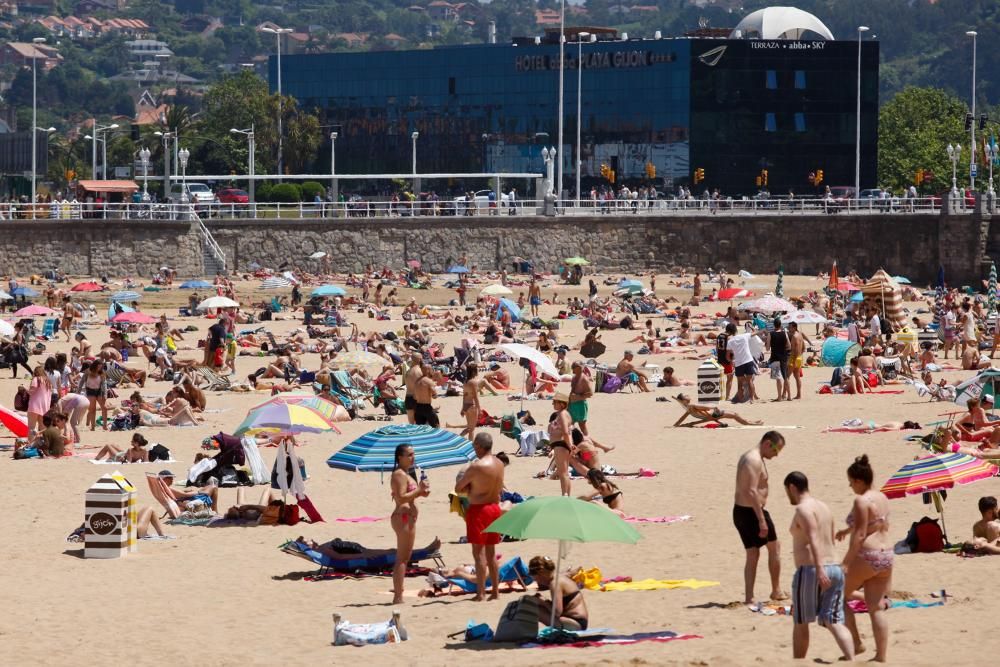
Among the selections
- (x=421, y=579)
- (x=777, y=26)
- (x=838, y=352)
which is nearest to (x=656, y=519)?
(x=421, y=579)

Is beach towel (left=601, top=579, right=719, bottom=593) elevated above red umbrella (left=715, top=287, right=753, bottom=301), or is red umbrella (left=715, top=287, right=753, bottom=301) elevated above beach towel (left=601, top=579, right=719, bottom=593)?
red umbrella (left=715, top=287, right=753, bottom=301)

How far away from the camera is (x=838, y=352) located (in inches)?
1101

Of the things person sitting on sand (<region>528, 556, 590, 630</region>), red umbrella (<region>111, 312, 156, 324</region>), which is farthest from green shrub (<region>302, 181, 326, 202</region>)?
person sitting on sand (<region>528, 556, 590, 630</region>)

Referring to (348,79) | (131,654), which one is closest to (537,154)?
(348,79)

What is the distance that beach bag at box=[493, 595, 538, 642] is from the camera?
1073cm

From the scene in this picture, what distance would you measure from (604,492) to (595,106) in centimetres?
6304

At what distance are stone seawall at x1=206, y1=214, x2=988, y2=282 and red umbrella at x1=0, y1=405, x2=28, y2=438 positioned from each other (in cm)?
3218

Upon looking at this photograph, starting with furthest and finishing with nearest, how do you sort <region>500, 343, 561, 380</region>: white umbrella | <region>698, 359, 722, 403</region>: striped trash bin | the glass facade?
Result: the glass facade → <region>698, 359, 722, 403</region>: striped trash bin → <region>500, 343, 561, 380</region>: white umbrella

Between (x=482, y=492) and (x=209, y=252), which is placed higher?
(x=209, y=252)

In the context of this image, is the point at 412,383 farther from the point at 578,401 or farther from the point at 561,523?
the point at 561,523

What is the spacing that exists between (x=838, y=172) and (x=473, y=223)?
1009 inches

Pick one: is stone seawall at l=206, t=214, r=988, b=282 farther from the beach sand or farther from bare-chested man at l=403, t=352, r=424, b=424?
bare-chested man at l=403, t=352, r=424, b=424

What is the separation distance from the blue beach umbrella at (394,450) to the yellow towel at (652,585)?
258 cm

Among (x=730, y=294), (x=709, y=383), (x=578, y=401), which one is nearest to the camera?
(x=578, y=401)
